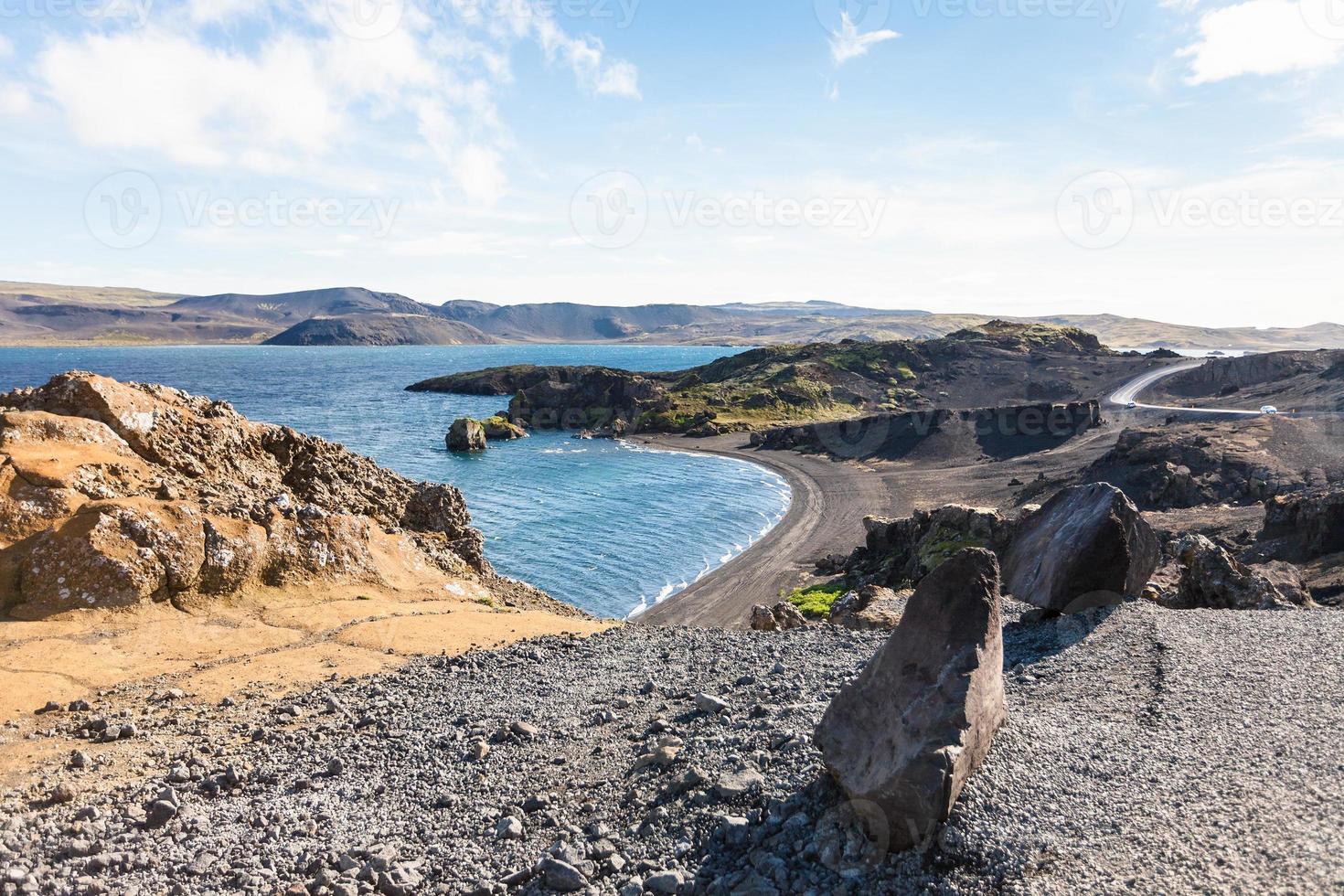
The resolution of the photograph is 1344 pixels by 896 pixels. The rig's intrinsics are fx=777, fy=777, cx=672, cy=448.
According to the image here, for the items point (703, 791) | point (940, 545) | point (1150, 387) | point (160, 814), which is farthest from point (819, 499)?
point (1150, 387)

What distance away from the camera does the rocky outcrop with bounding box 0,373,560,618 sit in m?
20.3

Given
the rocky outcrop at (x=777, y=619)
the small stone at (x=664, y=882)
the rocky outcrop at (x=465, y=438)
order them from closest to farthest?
the small stone at (x=664, y=882) < the rocky outcrop at (x=777, y=619) < the rocky outcrop at (x=465, y=438)

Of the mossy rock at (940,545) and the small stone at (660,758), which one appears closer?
the small stone at (660,758)

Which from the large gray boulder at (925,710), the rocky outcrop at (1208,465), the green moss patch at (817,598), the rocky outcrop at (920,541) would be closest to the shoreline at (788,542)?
the green moss patch at (817,598)

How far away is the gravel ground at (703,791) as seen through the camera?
32.5ft

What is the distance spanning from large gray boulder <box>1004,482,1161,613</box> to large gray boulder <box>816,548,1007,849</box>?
893cm

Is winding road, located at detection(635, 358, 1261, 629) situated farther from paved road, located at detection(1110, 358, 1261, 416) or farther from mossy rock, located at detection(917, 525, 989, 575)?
mossy rock, located at detection(917, 525, 989, 575)

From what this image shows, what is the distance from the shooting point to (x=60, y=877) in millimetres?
10508

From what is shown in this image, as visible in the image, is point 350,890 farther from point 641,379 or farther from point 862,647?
point 641,379

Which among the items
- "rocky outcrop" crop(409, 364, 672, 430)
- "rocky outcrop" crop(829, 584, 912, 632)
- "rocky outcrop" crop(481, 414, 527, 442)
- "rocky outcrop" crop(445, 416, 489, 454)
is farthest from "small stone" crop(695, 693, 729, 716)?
"rocky outcrop" crop(409, 364, 672, 430)

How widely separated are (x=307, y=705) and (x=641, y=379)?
127754 millimetres

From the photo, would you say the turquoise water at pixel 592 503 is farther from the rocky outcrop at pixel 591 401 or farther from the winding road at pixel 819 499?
the rocky outcrop at pixel 591 401

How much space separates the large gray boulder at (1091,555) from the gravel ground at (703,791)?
5.75 ft

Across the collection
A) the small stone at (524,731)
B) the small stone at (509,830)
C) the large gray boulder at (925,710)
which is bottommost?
the small stone at (524,731)
